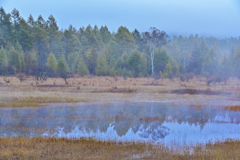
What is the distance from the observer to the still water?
12078 mm

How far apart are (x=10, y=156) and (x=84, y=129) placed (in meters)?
5.55

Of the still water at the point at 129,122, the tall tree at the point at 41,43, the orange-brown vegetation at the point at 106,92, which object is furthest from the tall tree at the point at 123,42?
the still water at the point at 129,122

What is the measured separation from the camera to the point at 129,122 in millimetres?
15125

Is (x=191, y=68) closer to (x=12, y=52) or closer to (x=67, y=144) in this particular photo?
(x=12, y=52)

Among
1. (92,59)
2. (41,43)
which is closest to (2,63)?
(41,43)

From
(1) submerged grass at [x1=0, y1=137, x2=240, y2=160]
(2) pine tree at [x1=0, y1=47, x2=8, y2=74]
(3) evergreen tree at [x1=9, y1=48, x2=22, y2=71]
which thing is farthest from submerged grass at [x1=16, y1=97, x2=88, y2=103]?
(3) evergreen tree at [x1=9, y1=48, x2=22, y2=71]

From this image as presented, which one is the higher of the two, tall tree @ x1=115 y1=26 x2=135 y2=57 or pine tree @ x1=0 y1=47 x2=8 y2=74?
tall tree @ x1=115 y1=26 x2=135 y2=57

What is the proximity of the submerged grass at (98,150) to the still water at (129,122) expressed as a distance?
137 cm

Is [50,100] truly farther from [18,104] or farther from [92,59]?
[92,59]

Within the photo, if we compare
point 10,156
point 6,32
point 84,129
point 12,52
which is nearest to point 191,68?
point 12,52

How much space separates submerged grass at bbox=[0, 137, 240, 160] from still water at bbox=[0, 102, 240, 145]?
53.8 inches

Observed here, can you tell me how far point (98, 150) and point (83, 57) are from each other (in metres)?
56.4

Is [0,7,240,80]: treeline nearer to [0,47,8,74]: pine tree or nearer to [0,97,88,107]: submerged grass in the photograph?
[0,47,8,74]: pine tree

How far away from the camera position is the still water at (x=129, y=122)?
12078mm
